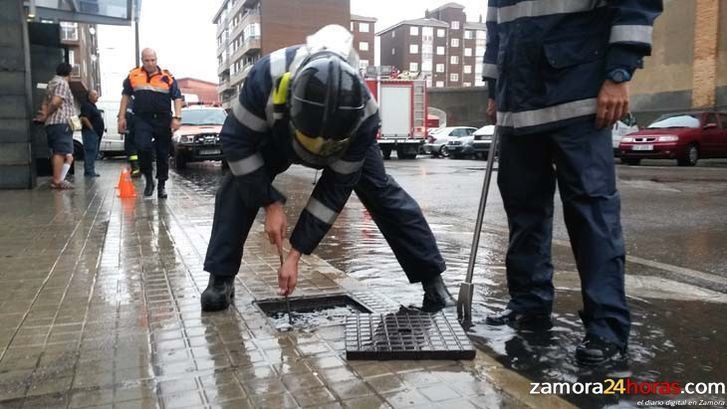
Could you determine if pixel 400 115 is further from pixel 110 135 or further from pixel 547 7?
pixel 547 7

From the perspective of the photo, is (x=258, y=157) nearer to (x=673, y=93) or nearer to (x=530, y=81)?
(x=530, y=81)

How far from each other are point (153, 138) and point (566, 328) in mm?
6827

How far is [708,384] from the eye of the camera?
237cm

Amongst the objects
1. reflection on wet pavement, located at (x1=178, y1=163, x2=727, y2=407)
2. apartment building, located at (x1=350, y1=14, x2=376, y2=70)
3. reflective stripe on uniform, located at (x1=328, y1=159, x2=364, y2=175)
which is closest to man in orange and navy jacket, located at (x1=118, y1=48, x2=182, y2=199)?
reflection on wet pavement, located at (x1=178, y1=163, x2=727, y2=407)

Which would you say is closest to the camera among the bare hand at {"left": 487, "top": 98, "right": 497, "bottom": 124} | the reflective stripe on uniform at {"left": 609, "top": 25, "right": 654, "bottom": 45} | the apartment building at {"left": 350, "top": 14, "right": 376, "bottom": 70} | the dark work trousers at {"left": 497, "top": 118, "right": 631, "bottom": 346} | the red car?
the reflective stripe on uniform at {"left": 609, "top": 25, "right": 654, "bottom": 45}

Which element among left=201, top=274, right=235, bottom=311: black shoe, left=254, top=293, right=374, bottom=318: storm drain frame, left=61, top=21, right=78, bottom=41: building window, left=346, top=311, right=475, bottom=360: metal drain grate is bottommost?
left=254, top=293, right=374, bottom=318: storm drain frame

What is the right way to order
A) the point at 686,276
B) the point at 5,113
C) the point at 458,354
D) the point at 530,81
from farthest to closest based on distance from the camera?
the point at 5,113 → the point at 686,276 → the point at 530,81 → the point at 458,354

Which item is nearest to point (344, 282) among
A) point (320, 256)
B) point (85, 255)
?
point (320, 256)

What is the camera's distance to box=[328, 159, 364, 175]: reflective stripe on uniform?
2742 mm

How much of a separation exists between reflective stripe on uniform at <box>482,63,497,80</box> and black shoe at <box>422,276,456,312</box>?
1.09m

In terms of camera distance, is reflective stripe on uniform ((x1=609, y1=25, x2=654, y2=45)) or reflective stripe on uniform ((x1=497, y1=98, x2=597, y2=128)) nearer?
reflective stripe on uniform ((x1=609, y1=25, x2=654, y2=45))

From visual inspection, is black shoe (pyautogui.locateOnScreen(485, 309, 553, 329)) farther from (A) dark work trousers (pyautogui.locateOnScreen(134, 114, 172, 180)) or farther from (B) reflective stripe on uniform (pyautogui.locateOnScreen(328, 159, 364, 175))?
(A) dark work trousers (pyautogui.locateOnScreen(134, 114, 172, 180))

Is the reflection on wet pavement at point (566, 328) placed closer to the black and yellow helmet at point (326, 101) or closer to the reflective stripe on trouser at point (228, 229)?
the reflective stripe on trouser at point (228, 229)

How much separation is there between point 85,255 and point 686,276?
163 inches
